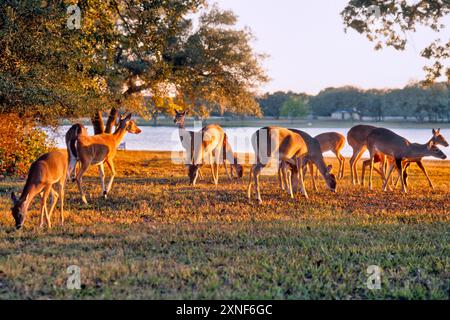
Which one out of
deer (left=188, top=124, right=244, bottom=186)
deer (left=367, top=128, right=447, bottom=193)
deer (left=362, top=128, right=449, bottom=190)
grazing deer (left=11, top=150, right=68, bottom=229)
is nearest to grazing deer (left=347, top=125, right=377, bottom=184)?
deer (left=362, top=128, right=449, bottom=190)

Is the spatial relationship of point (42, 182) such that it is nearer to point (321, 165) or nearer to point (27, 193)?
point (27, 193)

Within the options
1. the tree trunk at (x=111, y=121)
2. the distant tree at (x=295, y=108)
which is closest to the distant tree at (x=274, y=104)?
the distant tree at (x=295, y=108)

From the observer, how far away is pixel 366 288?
243 inches

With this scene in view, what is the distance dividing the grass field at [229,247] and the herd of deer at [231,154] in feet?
2.06

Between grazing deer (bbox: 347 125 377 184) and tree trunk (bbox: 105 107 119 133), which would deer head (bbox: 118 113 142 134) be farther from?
tree trunk (bbox: 105 107 119 133)

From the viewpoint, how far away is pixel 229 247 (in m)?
8.09

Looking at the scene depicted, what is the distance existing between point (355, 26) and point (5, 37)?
38.8 feet

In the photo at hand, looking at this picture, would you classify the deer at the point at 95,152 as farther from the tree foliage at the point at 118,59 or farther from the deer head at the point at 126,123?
the tree foliage at the point at 118,59

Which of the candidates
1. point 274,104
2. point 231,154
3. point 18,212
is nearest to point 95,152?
point 18,212

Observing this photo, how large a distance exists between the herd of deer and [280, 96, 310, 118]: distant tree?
69236 millimetres

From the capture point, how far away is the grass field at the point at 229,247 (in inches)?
243

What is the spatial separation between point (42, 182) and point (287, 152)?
20.6 ft
